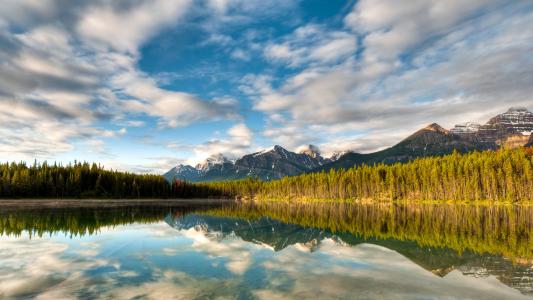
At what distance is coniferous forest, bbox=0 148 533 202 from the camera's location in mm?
109875

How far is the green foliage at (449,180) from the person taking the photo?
351 ft

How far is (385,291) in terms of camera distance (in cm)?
1559

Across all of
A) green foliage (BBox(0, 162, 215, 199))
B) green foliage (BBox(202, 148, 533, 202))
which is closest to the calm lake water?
green foliage (BBox(202, 148, 533, 202))

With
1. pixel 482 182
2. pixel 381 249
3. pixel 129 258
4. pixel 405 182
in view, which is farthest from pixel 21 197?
pixel 482 182

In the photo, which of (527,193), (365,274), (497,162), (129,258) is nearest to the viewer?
(365,274)

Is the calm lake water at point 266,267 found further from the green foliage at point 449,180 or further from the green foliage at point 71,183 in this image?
the green foliage at point 71,183

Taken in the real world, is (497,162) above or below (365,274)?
above

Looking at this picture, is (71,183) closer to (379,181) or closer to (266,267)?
(379,181)

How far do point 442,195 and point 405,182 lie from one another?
67.2ft

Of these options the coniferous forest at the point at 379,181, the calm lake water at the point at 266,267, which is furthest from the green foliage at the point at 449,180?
the calm lake water at the point at 266,267

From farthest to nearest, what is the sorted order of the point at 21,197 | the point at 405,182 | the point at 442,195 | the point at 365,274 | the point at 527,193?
the point at 405,182
the point at 21,197
the point at 442,195
the point at 527,193
the point at 365,274

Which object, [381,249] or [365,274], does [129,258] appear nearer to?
[365,274]

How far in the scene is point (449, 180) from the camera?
12531 cm

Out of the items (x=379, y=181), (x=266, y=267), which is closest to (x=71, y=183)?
(x=379, y=181)
